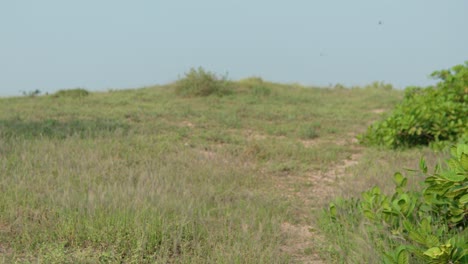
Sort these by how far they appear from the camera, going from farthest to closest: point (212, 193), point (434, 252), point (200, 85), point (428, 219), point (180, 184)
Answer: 1. point (200, 85)
2. point (180, 184)
3. point (212, 193)
4. point (428, 219)
5. point (434, 252)

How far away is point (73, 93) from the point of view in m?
15.6

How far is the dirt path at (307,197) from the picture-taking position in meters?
3.78

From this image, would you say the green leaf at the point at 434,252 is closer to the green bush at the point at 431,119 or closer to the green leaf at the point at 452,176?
the green leaf at the point at 452,176

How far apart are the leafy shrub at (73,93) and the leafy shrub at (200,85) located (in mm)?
3178

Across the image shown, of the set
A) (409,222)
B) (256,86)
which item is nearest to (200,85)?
(256,86)

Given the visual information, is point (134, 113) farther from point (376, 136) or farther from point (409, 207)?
point (409, 207)

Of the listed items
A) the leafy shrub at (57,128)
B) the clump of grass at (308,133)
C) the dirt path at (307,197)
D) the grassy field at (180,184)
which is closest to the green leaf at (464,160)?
the grassy field at (180,184)

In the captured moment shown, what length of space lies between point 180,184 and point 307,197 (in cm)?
157

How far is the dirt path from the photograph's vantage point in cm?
378

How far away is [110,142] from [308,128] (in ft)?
14.3

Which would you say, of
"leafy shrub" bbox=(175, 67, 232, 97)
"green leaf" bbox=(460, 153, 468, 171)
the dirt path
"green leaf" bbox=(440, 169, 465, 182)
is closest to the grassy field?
the dirt path

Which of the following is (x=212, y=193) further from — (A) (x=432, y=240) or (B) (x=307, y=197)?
(A) (x=432, y=240)

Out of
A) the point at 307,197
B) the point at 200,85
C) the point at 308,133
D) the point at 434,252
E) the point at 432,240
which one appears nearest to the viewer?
the point at 434,252

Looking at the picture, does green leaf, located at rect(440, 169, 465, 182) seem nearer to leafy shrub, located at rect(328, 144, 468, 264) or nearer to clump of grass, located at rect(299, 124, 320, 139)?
leafy shrub, located at rect(328, 144, 468, 264)
